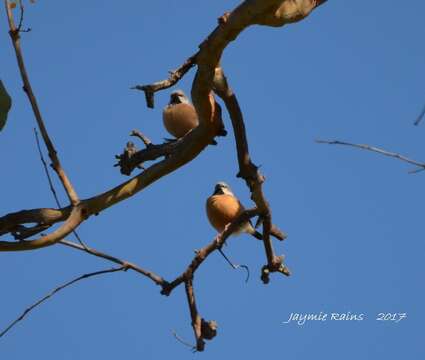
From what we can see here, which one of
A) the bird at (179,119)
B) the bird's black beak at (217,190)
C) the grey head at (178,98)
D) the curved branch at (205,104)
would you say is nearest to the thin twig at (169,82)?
the curved branch at (205,104)

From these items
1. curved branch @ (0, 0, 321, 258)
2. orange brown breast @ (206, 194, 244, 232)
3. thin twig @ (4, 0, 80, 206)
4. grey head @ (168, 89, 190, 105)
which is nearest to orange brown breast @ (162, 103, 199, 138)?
grey head @ (168, 89, 190, 105)

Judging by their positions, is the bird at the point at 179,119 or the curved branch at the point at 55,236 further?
the bird at the point at 179,119

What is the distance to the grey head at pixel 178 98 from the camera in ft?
14.2

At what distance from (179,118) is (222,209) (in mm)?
578

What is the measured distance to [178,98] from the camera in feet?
14.5

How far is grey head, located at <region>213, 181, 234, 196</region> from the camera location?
4.48m

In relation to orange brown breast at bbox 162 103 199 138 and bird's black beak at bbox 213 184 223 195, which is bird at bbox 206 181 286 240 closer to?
bird's black beak at bbox 213 184 223 195

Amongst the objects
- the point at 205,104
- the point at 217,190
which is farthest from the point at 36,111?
the point at 217,190

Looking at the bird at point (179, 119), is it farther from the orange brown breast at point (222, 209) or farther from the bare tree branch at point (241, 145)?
the bare tree branch at point (241, 145)

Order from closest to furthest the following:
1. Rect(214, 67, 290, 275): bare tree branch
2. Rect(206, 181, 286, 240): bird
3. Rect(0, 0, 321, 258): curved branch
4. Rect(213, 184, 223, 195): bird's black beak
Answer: Rect(0, 0, 321, 258): curved branch
Rect(214, 67, 290, 275): bare tree branch
Rect(206, 181, 286, 240): bird
Rect(213, 184, 223, 195): bird's black beak

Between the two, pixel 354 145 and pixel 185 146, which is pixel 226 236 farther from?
pixel 354 145

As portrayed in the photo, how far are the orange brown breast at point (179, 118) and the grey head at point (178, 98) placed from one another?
14 cm

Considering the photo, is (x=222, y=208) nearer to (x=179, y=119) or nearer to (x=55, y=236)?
(x=179, y=119)

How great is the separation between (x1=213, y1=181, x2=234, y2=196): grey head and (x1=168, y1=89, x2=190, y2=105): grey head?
55cm
